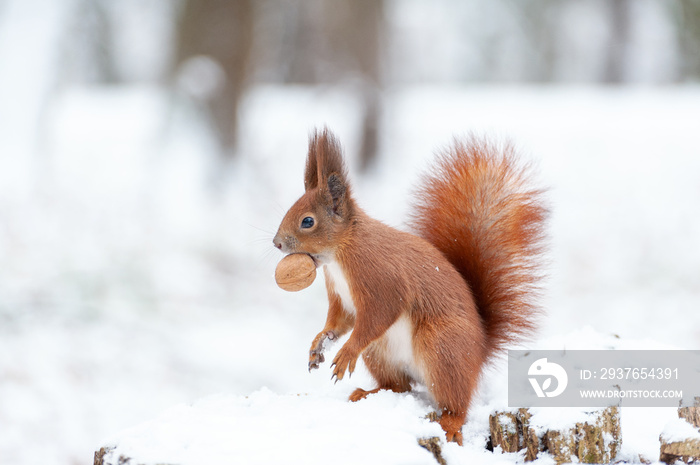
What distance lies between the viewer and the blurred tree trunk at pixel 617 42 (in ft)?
23.5

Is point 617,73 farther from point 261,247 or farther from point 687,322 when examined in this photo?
point 261,247

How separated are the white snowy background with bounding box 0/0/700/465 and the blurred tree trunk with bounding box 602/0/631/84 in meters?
1.50

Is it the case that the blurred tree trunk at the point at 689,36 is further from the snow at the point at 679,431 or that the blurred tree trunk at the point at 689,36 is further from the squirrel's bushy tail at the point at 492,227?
the snow at the point at 679,431

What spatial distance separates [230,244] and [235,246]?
36 millimetres

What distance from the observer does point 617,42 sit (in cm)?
739

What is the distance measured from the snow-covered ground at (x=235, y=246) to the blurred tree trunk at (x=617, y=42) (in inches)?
68.6

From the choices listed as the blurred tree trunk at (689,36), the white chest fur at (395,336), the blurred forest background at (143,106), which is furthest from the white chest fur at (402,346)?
the blurred tree trunk at (689,36)

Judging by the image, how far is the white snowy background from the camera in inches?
99.0

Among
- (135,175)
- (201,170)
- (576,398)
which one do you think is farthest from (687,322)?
(135,175)

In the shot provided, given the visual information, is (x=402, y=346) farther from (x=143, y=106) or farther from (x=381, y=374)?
(x=143, y=106)

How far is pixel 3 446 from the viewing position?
2504 millimetres

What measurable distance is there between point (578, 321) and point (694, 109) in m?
2.59

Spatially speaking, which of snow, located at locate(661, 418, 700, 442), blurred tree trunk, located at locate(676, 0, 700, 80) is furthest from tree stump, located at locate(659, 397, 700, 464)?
blurred tree trunk, located at locate(676, 0, 700, 80)

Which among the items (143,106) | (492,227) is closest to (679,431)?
(492,227)
